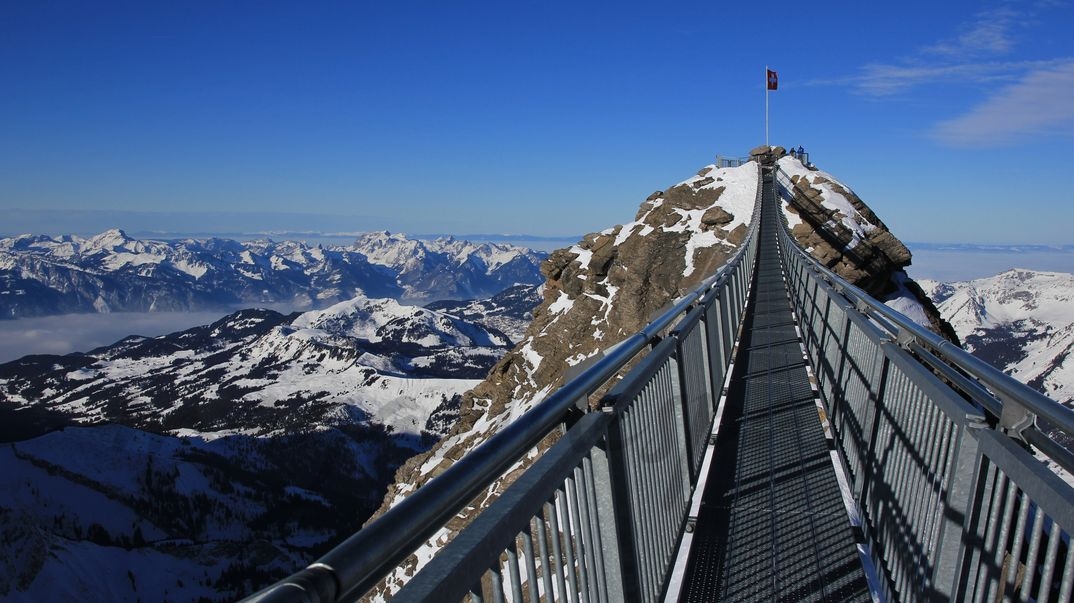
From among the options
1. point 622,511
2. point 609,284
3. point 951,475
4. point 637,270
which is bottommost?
point 609,284

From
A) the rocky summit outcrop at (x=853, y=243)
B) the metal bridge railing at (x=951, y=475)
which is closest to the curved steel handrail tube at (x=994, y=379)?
the metal bridge railing at (x=951, y=475)

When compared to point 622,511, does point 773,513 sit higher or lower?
lower

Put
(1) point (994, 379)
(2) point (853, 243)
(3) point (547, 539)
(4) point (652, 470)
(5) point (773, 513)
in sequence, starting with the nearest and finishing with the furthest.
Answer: (3) point (547, 539) → (1) point (994, 379) → (4) point (652, 470) → (5) point (773, 513) → (2) point (853, 243)

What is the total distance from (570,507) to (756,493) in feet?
12.9

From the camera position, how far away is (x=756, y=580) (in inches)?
200

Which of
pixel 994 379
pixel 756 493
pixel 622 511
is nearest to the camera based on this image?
pixel 994 379

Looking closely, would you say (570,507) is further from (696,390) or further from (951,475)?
(696,390)

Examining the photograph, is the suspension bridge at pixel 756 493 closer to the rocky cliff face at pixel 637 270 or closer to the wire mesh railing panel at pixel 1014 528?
the wire mesh railing panel at pixel 1014 528

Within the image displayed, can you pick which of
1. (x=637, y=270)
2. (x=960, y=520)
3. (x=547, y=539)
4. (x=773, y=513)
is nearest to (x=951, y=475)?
(x=960, y=520)

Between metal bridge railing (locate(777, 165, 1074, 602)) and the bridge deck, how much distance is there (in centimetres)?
30

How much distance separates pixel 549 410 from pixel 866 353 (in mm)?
4335

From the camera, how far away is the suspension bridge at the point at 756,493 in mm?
2309

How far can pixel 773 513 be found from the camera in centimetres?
619

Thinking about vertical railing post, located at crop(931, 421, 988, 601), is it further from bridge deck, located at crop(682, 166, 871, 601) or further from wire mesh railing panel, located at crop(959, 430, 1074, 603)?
bridge deck, located at crop(682, 166, 871, 601)
